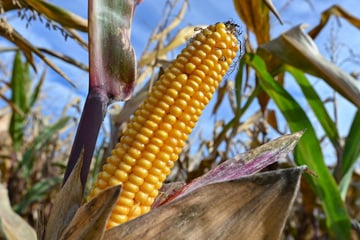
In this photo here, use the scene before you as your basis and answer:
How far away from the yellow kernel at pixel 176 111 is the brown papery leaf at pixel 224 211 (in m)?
0.17

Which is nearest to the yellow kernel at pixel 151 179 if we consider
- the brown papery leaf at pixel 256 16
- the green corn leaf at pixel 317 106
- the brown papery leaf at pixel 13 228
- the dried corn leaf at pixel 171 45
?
the brown papery leaf at pixel 13 228

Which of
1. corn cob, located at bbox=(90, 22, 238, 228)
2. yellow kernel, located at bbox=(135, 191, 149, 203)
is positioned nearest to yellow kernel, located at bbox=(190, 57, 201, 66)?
corn cob, located at bbox=(90, 22, 238, 228)

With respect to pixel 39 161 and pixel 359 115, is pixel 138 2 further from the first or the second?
pixel 39 161

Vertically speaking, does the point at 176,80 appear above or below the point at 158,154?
above

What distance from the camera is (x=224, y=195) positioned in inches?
23.6

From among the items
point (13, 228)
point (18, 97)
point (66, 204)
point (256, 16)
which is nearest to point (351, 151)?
point (256, 16)

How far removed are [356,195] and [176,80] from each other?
8.85 ft

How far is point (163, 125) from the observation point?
74 centimetres

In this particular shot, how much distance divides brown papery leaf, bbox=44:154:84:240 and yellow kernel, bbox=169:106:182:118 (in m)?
0.16

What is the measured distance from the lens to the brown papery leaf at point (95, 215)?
57 centimetres

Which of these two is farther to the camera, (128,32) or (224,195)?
(128,32)

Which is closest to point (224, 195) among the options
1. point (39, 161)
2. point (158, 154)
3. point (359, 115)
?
point (158, 154)

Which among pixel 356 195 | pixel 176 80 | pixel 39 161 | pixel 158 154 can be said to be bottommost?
pixel 39 161

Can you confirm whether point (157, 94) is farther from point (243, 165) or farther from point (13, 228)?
point (13, 228)
